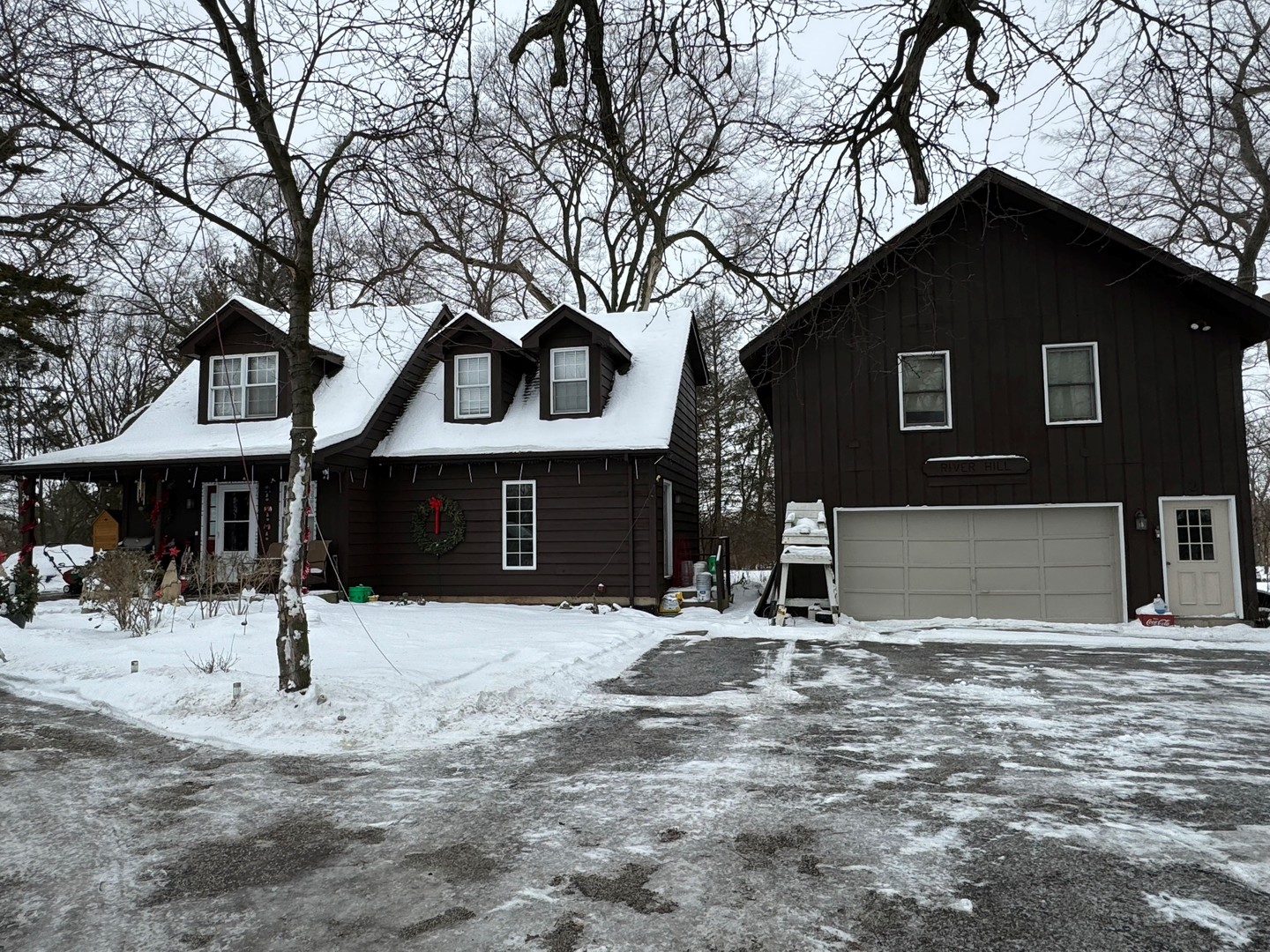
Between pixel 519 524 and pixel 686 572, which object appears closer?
pixel 519 524

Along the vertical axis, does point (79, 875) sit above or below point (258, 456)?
below

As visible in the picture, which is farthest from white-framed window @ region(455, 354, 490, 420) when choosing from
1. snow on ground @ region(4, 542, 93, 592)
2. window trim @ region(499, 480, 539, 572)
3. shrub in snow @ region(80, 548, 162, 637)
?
snow on ground @ region(4, 542, 93, 592)

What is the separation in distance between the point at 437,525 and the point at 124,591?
639cm

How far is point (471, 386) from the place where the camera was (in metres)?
16.9

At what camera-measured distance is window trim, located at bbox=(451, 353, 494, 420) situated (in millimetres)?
16703

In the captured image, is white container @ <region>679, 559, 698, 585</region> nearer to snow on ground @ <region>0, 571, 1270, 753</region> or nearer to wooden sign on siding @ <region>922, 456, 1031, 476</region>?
snow on ground @ <region>0, 571, 1270, 753</region>

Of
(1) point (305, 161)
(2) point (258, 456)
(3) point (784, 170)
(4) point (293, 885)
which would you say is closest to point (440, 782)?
(4) point (293, 885)

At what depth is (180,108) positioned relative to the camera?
6.62 metres

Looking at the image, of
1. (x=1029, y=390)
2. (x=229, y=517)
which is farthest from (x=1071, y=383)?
(x=229, y=517)

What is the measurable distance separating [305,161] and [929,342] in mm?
10451

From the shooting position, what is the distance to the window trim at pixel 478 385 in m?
16.7

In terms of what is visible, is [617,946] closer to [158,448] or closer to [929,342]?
[929,342]

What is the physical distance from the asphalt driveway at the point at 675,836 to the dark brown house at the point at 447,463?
28.3ft

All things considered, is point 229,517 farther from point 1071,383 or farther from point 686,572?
point 1071,383
